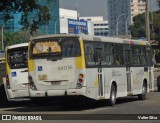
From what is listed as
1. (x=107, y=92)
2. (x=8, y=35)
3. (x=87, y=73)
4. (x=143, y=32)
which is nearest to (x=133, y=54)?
(x=107, y=92)

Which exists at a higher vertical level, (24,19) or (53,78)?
(24,19)

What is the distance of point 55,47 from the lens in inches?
777

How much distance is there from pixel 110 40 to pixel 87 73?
3.07 metres

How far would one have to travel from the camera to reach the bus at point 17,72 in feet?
73.4

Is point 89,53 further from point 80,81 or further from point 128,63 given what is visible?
point 128,63

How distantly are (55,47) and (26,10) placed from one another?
826cm

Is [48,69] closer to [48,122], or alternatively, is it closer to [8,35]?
[48,122]

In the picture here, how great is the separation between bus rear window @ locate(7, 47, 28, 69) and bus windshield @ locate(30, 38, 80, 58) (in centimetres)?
260

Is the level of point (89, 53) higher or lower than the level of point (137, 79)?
higher

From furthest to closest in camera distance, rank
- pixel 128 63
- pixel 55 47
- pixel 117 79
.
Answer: pixel 128 63 → pixel 117 79 → pixel 55 47

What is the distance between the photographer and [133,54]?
2458cm

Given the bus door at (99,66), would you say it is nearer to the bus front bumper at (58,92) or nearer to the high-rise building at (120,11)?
the bus front bumper at (58,92)

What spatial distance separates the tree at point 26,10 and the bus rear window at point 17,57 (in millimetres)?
4019

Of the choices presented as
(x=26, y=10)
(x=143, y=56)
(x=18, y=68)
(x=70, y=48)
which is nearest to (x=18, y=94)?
(x=18, y=68)
